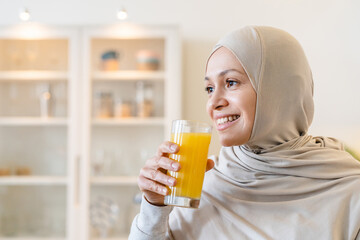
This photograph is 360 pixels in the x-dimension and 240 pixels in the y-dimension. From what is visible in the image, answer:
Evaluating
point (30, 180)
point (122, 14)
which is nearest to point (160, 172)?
point (122, 14)

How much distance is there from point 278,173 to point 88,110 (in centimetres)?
224

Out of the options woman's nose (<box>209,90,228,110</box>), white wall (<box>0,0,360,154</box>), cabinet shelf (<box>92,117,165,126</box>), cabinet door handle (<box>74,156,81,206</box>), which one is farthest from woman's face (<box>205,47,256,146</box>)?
cabinet door handle (<box>74,156,81,206</box>)

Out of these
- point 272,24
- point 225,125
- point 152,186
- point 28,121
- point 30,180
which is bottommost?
point 30,180

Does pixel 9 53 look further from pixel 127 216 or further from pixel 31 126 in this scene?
pixel 127 216

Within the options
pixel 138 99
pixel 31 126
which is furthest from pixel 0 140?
pixel 138 99

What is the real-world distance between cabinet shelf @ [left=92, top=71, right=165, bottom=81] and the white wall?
0.37 metres

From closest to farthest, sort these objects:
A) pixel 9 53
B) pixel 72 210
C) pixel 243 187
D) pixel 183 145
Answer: pixel 183 145 → pixel 243 187 → pixel 72 210 → pixel 9 53

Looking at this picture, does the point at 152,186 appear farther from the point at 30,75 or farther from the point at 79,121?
the point at 30,75

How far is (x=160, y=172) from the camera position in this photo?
1.00 m

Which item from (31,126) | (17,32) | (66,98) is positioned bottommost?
(31,126)

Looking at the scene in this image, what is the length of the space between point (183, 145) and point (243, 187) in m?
0.23

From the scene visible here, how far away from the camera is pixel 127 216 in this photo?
3.23 m

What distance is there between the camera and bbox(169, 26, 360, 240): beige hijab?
1.01 metres

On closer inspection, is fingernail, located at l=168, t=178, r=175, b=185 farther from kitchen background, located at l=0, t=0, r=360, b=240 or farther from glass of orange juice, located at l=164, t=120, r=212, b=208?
kitchen background, located at l=0, t=0, r=360, b=240
